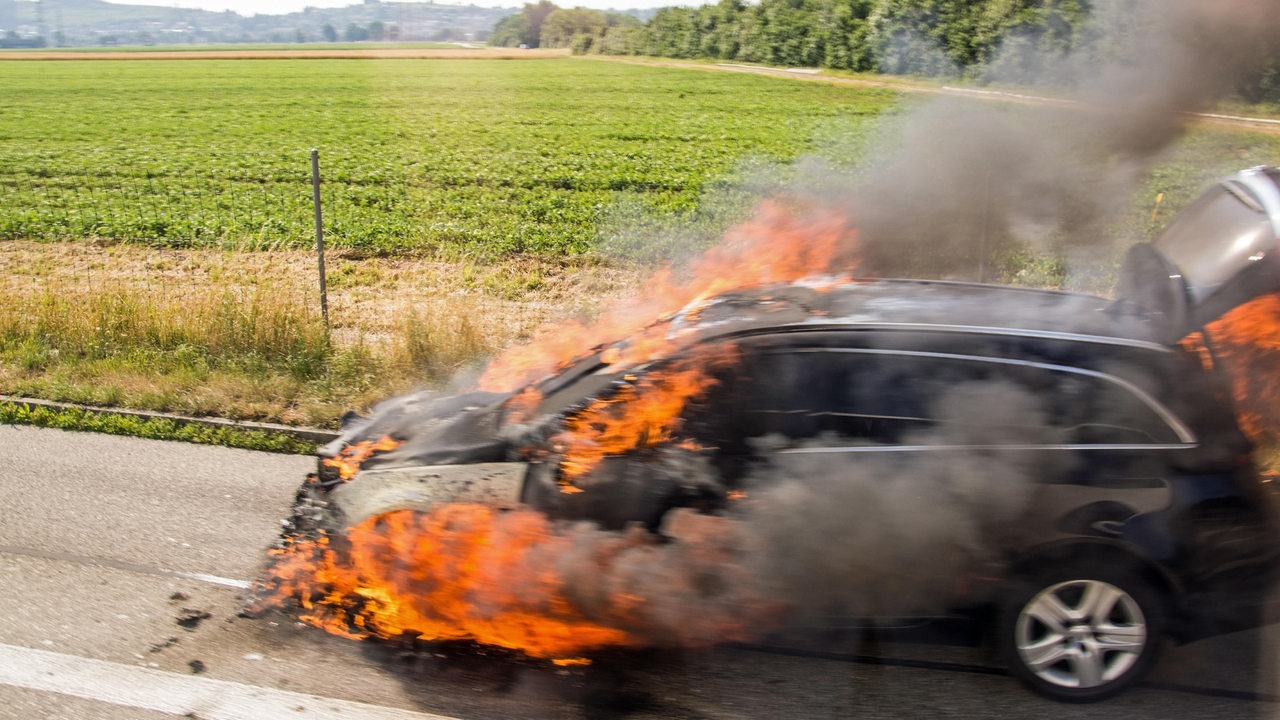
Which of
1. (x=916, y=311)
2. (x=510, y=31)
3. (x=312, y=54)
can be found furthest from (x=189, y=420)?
(x=312, y=54)

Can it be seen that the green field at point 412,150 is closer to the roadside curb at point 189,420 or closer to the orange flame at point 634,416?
the roadside curb at point 189,420

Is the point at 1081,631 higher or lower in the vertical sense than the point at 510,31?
lower

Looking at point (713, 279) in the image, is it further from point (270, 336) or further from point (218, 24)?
point (218, 24)

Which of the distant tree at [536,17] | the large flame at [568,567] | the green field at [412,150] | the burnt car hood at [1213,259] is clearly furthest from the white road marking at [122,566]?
the distant tree at [536,17]

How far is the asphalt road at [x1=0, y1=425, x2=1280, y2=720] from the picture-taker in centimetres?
390

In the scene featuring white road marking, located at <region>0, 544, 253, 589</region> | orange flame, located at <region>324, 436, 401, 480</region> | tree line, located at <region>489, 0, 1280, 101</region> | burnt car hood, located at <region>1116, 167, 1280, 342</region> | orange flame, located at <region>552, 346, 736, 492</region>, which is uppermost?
tree line, located at <region>489, 0, 1280, 101</region>

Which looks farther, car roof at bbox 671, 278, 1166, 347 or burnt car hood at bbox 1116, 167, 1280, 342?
burnt car hood at bbox 1116, 167, 1280, 342

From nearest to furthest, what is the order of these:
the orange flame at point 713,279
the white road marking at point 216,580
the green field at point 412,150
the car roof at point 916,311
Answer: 1. the car roof at point 916,311
2. the white road marking at point 216,580
3. the orange flame at point 713,279
4. the green field at point 412,150

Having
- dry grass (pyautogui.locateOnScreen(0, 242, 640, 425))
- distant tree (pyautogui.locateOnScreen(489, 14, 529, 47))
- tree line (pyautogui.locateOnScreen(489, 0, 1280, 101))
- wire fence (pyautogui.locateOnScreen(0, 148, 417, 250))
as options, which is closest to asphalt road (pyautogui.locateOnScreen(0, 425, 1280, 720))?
dry grass (pyautogui.locateOnScreen(0, 242, 640, 425))

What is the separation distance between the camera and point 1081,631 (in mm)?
3785

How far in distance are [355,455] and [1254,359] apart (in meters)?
4.31

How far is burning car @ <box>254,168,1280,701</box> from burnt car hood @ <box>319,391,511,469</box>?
0.39 ft

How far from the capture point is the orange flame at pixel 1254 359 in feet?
14.7

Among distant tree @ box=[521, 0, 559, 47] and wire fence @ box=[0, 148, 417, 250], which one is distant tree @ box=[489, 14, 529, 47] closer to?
distant tree @ box=[521, 0, 559, 47]
